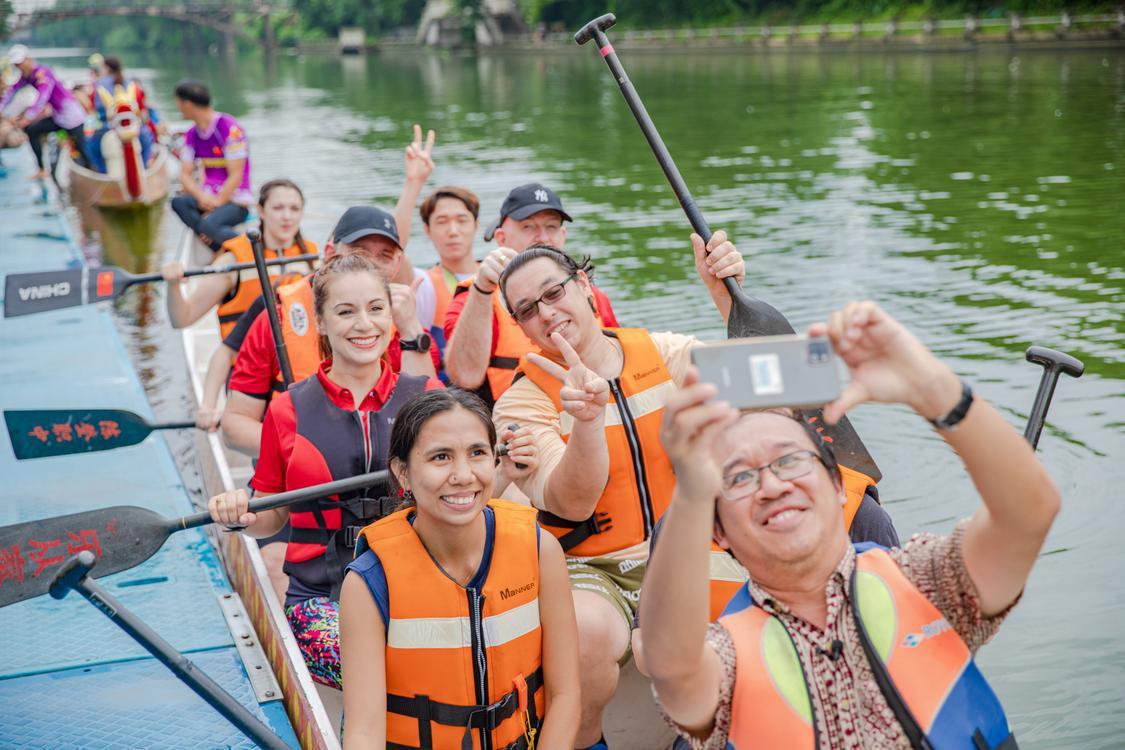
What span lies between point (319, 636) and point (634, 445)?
876 mm

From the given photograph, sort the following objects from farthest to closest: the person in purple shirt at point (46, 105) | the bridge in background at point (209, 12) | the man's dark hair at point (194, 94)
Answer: the bridge in background at point (209, 12) < the person in purple shirt at point (46, 105) < the man's dark hair at point (194, 94)

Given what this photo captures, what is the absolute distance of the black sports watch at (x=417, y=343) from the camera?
3.60 meters

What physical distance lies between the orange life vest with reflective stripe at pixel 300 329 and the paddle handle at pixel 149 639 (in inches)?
54.0

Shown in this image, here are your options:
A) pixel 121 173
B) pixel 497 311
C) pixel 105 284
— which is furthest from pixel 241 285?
pixel 121 173

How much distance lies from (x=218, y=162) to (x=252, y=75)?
38.3 metres

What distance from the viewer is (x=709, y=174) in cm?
1222

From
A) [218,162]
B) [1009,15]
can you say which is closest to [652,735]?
[218,162]

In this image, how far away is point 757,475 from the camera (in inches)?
63.9

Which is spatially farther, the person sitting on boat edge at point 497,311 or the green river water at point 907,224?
the green river water at point 907,224

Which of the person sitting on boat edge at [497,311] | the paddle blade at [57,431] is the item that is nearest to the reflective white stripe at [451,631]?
the person sitting on boat edge at [497,311]

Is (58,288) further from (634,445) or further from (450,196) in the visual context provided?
(634,445)

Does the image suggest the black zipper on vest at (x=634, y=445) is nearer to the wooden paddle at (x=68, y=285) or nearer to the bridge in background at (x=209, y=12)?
the wooden paddle at (x=68, y=285)

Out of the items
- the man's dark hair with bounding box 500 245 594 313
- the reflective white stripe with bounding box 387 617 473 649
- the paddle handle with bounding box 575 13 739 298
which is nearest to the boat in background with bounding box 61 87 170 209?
the paddle handle with bounding box 575 13 739 298

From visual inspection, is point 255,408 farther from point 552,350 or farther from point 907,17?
point 907,17
